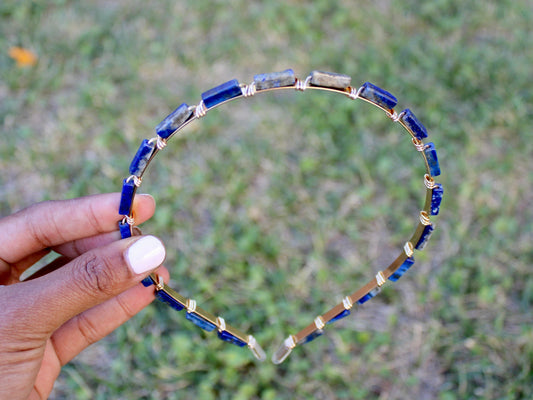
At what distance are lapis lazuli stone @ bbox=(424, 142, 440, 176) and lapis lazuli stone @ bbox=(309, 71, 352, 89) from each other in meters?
0.35

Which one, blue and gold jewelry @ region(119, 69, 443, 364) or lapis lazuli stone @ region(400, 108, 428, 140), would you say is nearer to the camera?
blue and gold jewelry @ region(119, 69, 443, 364)

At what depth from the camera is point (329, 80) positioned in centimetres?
132

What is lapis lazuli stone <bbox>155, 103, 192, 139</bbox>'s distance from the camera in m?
1.36

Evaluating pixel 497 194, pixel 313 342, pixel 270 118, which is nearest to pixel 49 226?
pixel 313 342

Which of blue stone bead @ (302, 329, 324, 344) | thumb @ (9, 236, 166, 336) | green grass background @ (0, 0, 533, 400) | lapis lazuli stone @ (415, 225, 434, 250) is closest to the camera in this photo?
thumb @ (9, 236, 166, 336)

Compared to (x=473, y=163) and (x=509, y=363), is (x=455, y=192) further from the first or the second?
(x=509, y=363)

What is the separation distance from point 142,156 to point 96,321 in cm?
62

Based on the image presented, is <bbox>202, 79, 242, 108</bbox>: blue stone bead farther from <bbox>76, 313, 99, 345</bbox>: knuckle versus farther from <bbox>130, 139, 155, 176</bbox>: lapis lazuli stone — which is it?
<bbox>76, 313, 99, 345</bbox>: knuckle

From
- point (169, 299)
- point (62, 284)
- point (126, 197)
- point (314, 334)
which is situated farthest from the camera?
point (314, 334)

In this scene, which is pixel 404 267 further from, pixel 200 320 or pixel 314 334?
pixel 200 320

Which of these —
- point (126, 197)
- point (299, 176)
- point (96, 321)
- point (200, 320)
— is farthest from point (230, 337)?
point (299, 176)

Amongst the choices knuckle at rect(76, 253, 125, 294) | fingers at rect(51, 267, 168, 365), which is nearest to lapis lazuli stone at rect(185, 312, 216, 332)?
fingers at rect(51, 267, 168, 365)

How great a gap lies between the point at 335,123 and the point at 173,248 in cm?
109

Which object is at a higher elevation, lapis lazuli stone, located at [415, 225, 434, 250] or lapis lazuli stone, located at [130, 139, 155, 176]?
lapis lazuli stone, located at [130, 139, 155, 176]
